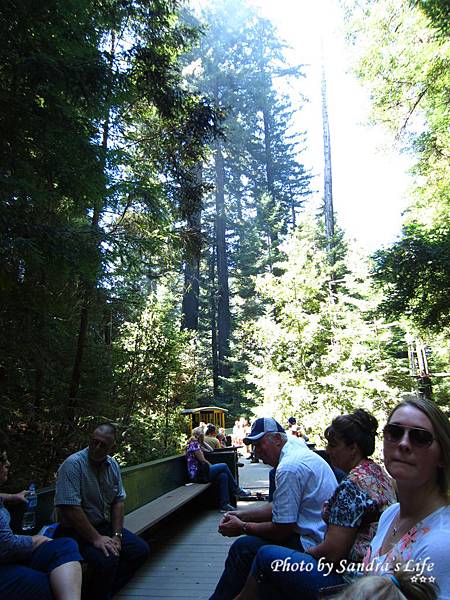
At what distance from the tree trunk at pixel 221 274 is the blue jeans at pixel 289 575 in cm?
2356

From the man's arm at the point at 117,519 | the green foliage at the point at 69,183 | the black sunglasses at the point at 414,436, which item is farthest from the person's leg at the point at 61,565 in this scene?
the green foliage at the point at 69,183

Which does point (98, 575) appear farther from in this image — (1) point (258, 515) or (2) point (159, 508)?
(2) point (159, 508)

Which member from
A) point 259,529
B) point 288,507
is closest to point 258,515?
point 259,529

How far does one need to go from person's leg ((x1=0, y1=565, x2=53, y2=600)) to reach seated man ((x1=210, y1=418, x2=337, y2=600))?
3.33 feet

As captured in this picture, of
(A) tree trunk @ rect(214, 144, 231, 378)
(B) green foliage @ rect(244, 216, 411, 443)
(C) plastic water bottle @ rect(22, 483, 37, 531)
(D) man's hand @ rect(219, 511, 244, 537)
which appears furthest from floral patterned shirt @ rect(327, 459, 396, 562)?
(A) tree trunk @ rect(214, 144, 231, 378)

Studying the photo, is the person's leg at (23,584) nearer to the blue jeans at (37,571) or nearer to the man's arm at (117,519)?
the blue jeans at (37,571)

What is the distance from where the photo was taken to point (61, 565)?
250 centimetres

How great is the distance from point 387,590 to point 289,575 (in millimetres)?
1470

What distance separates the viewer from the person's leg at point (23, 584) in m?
2.34

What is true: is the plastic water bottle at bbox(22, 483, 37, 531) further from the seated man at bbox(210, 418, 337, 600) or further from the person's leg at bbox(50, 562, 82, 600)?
the seated man at bbox(210, 418, 337, 600)

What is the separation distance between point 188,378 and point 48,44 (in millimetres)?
12352

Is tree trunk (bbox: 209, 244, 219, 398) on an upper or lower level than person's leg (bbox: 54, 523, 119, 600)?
upper

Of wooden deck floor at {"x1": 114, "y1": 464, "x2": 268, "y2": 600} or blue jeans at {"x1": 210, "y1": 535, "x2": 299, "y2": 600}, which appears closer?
blue jeans at {"x1": 210, "y1": 535, "x2": 299, "y2": 600}

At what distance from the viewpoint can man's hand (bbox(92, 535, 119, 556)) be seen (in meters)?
3.12
